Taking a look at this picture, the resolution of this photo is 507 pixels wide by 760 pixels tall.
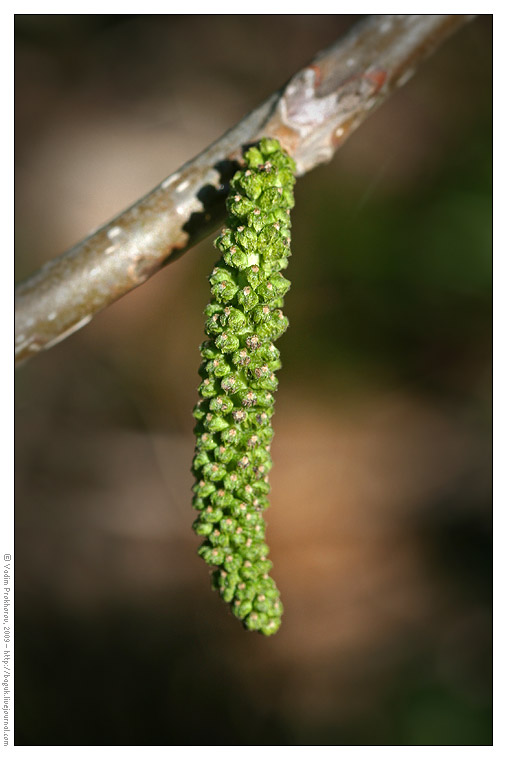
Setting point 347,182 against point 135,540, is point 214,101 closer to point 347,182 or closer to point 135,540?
point 347,182

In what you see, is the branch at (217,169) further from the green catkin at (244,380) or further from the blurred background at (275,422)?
the blurred background at (275,422)

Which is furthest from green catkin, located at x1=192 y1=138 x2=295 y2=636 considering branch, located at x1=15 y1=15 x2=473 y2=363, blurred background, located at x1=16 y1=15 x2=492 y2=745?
blurred background, located at x1=16 y1=15 x2=492 y2=745

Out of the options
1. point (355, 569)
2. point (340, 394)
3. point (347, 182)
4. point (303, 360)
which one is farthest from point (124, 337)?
point (355, 569)

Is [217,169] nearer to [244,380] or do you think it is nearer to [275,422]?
[244,380]

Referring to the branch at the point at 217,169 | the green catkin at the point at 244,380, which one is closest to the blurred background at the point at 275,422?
the branch at the point at 217,169

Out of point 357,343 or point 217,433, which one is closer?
point 217,433

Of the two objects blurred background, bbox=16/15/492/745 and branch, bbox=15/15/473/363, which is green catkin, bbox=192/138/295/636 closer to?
branch, bbox=15/15/473/363
